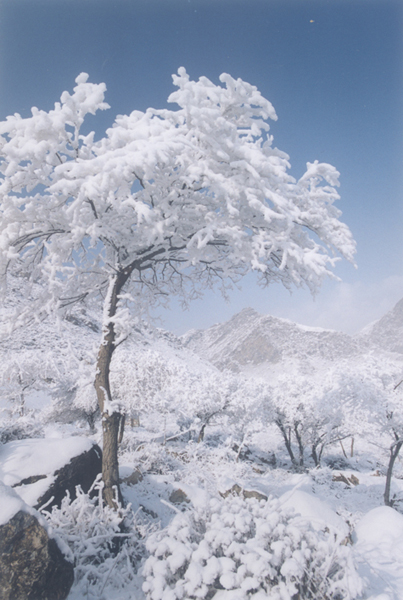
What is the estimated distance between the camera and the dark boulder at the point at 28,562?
8.30 ft

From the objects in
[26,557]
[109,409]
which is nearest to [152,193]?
[109,409]

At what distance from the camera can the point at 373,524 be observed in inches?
173

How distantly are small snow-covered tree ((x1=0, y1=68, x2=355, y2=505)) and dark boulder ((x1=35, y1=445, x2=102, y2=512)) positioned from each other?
642 millimetres

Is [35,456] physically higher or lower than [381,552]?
higher

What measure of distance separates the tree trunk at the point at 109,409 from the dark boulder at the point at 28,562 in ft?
5.75

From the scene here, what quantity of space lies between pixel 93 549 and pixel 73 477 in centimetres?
172

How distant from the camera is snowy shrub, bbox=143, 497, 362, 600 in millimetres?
2393

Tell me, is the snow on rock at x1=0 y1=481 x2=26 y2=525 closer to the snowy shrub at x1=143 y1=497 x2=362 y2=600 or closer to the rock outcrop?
the rock outcrop

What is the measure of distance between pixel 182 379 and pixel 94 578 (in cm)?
2113

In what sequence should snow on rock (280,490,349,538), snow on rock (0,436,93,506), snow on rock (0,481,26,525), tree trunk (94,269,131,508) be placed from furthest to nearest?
snow on rock (280,490,349,538), tree trunk (94,269,131,508), snow on rock (0,436,93,506), snow on rock (0,481,26,525)

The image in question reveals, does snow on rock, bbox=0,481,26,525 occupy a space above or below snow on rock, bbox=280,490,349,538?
above

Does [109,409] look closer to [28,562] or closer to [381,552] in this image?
[28,562]

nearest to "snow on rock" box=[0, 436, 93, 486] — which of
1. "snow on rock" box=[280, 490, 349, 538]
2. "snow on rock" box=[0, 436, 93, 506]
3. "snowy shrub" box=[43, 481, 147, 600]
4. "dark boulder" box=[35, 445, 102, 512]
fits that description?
"snow on rock" box=[0, 436, 93, 506]

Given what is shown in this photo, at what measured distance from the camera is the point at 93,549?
3.46 metres
